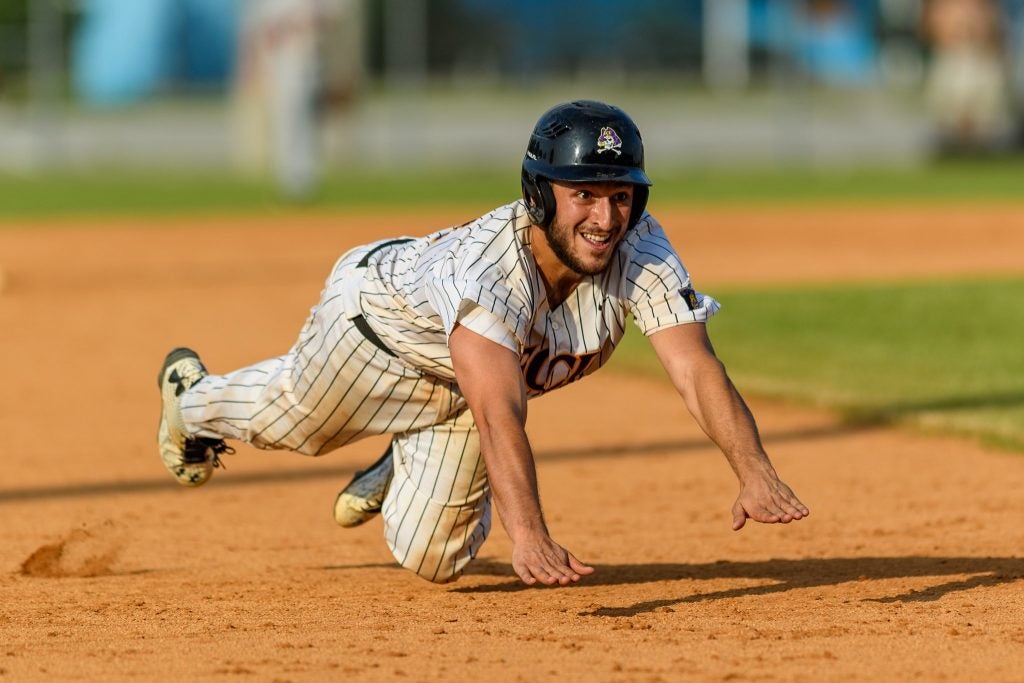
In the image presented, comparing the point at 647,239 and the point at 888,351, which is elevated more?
the point at 647,239

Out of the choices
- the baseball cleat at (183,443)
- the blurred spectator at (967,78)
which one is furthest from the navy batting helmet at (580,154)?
the blurred spectator at (967,78)

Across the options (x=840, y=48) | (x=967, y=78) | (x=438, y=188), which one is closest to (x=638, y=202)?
(x=438, y=188)

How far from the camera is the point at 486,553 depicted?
5.82m

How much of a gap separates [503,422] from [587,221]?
58 centimetres

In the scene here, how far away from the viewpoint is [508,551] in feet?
19.1

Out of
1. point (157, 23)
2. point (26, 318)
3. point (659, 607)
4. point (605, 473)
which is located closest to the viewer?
point (659, 607)

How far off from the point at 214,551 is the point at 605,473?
2.13 m

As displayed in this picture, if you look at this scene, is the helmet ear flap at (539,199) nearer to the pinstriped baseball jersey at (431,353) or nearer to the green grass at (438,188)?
the pinstriped baseball jersey at (431,353)

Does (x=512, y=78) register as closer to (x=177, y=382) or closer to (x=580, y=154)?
(x=177, y=382)

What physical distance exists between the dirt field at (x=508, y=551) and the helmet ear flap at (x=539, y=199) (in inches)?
42.4

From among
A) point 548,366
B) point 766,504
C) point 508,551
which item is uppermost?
point 548,366

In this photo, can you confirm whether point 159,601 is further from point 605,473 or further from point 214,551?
point 605,473

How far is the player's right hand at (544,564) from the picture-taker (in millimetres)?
3909

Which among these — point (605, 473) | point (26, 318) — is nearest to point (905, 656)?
point (605, 473)
